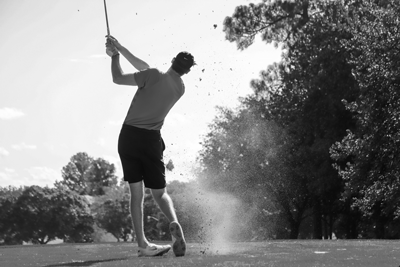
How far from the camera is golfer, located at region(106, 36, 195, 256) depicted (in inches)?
292

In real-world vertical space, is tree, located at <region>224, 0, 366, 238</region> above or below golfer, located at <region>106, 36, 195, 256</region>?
above

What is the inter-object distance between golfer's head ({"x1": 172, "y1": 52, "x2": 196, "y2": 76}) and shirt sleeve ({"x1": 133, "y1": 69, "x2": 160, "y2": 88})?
0.32 metres

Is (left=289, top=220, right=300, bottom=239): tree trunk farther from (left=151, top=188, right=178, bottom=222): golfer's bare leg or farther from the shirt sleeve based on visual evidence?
the shirt sleeve

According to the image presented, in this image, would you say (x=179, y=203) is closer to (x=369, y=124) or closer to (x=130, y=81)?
(x=369, y=124)

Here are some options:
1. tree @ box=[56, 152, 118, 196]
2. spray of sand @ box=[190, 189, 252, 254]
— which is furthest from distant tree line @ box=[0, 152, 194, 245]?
spray of sand @ box=[190, 189, 252, 254]

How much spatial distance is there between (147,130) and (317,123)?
30.4 metres

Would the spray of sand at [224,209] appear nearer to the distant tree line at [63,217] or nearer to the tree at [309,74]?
the tree at [309,74]

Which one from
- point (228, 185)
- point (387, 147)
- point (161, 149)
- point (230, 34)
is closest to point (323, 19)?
point (230, 34)

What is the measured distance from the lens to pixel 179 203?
2408 inches

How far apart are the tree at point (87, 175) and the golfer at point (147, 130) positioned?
407 feet

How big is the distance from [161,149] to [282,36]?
30.4m

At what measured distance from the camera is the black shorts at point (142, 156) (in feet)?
24.7

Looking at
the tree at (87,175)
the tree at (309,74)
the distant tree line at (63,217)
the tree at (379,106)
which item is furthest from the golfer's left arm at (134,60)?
the tree at (87,175)

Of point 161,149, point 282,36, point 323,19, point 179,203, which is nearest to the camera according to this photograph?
point 161,149
